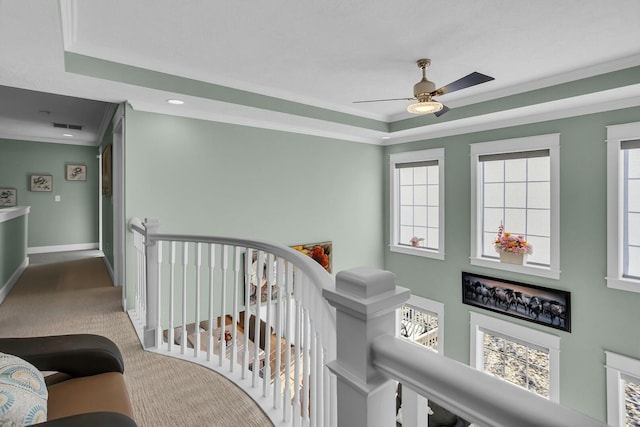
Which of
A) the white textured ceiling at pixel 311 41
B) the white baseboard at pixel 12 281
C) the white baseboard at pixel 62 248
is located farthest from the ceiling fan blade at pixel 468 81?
the white baseboard at pixel 62 248

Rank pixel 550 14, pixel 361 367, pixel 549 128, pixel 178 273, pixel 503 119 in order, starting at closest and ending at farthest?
pixel 361 367 < pixel 550 14 < pixel 178 273 < pixel 549 128 < pixel 503 119

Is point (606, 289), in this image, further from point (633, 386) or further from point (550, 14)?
point (550, 14)

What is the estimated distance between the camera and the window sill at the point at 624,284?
3.65 metres

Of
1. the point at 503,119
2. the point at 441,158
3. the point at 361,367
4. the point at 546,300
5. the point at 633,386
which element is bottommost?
the point at 633,386

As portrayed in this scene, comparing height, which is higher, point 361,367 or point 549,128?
point 549,128

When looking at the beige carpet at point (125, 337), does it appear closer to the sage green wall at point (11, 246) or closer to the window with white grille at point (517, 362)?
the sage green wall at point (11, 246)

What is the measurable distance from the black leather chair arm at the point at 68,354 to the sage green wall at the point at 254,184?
2319 mm

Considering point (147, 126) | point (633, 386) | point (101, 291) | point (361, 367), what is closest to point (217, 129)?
point (147, 126)

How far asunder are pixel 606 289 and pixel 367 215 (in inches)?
130

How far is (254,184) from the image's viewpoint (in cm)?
454

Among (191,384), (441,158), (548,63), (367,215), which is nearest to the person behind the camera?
(191,384)

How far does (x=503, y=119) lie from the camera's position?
4.55 meters

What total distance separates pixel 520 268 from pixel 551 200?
95cm

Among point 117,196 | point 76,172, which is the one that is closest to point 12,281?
point 117,196
